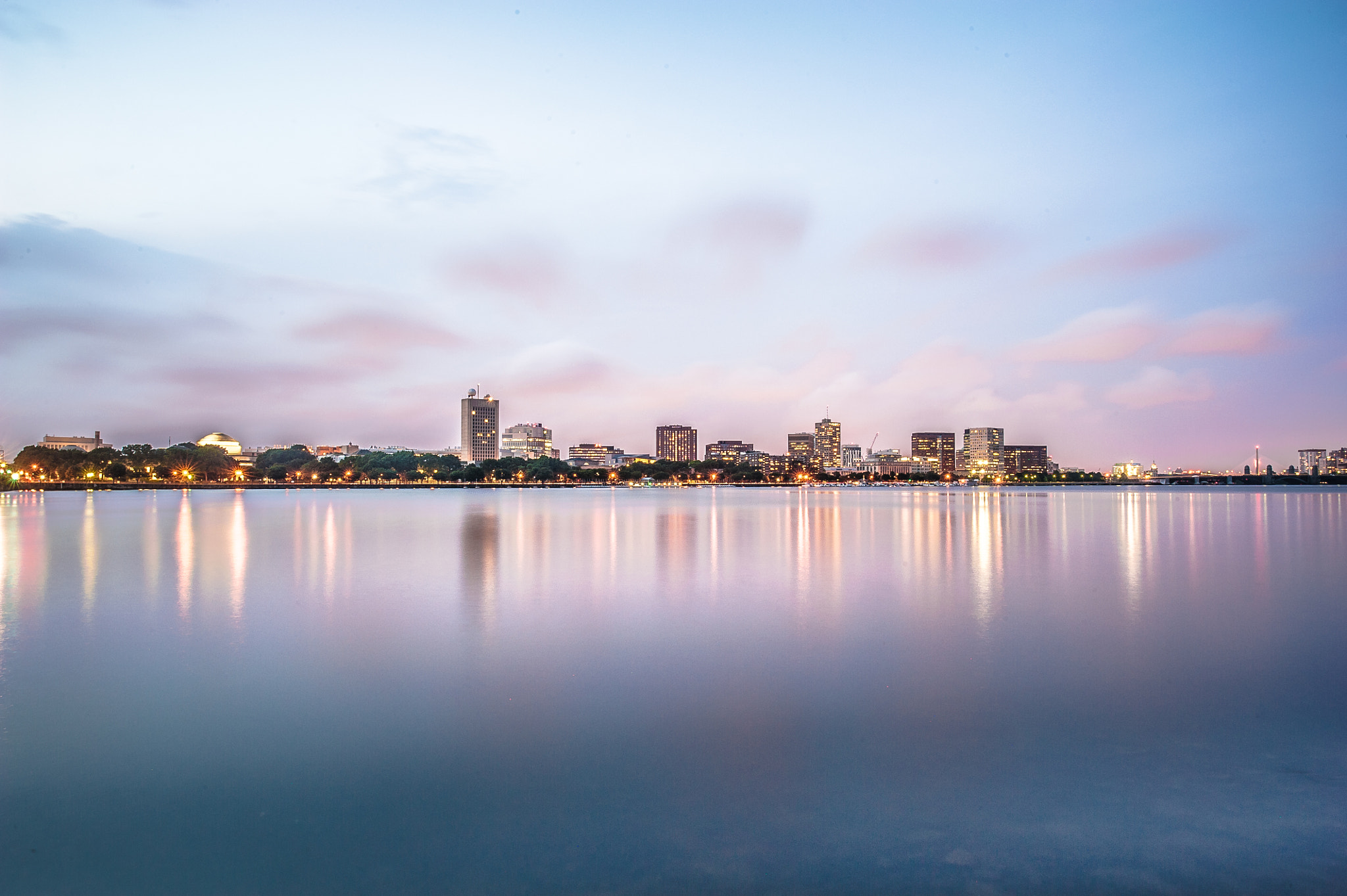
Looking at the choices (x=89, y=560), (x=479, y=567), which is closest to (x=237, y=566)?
(x=89, y=560)

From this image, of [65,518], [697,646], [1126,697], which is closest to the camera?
[1126,697]

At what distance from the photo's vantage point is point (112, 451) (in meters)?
160

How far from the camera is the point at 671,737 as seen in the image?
7910 mm

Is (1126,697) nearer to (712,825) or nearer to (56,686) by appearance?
(712,825)

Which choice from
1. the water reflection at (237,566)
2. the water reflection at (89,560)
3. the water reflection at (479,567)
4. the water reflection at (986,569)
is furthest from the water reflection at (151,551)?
the water reflection at (986,569)

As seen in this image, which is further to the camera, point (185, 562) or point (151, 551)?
point (151, 551)

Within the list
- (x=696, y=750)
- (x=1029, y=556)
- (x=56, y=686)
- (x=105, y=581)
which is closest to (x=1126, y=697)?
(x=696, y=750)

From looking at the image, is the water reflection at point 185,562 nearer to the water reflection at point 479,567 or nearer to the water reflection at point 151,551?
the water reflection at point 151,551

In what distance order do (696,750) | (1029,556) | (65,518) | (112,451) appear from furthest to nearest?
(112,451) < (65,518) < (1029,556) < (696,750)

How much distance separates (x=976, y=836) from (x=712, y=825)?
1.96m

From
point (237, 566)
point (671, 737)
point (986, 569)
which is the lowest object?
point (986, 569)

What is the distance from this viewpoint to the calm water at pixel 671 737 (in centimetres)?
538

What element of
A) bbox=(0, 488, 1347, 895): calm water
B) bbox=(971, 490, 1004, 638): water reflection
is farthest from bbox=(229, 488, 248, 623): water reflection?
bbox=(971, 490, 1004, 638): water reflection

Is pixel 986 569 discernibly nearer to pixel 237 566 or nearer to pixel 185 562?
pixel 237 566
